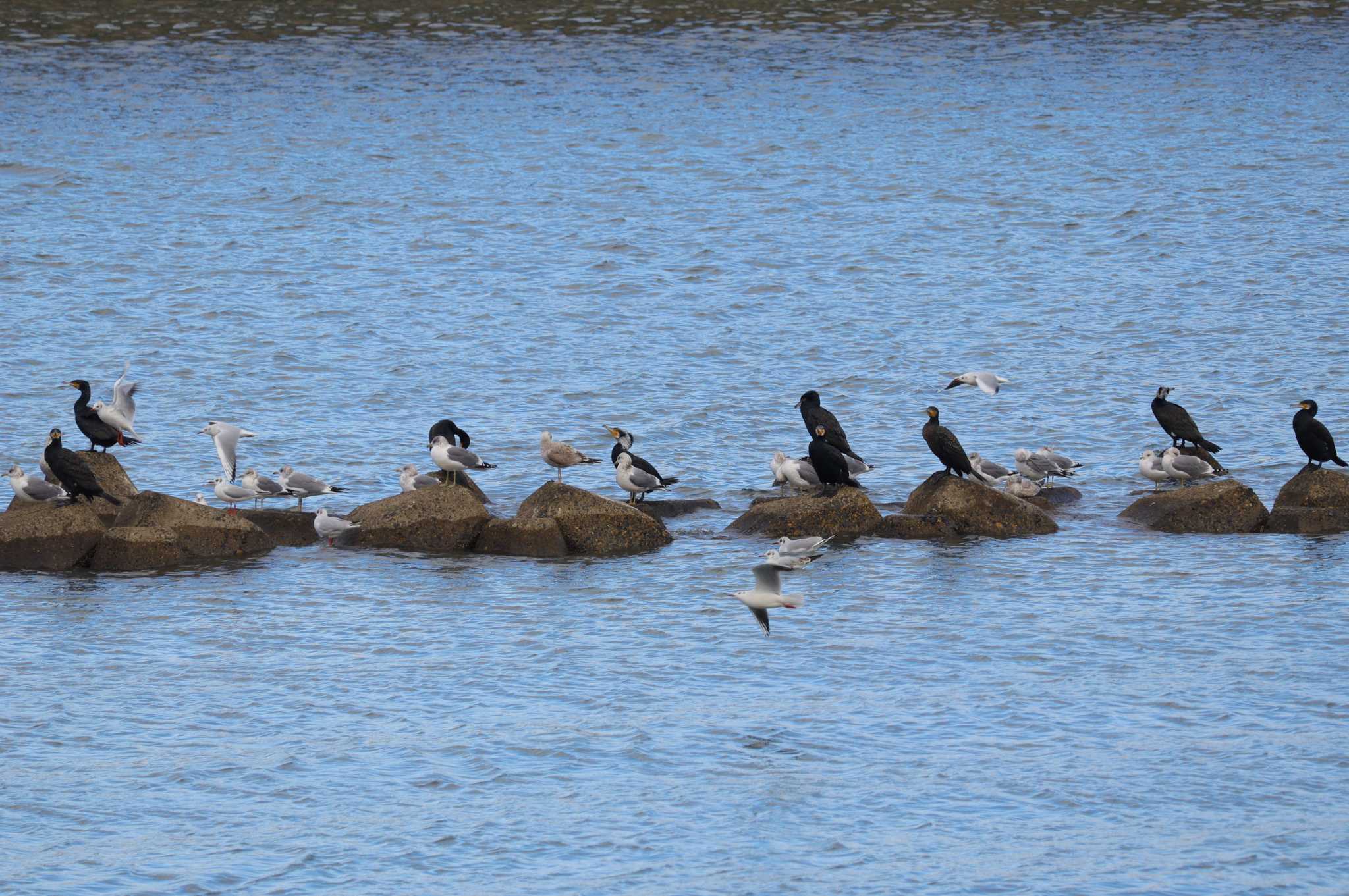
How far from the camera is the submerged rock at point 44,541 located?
23.2m

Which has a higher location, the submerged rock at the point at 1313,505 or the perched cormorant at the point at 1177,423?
the perched cormorant at the point at 1177,423

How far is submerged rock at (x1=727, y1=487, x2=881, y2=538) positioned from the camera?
80.1 feet

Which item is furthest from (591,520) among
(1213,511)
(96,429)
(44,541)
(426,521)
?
(1213,511)

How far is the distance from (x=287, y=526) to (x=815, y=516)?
22.3ft

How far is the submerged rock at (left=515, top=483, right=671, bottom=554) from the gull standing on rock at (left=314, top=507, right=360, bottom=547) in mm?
2201

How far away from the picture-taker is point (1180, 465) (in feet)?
88.3

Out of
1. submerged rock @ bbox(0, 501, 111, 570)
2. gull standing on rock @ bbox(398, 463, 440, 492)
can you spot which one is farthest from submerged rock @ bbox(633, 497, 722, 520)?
submerged rock @ bbox(0, 501, 111, 570)

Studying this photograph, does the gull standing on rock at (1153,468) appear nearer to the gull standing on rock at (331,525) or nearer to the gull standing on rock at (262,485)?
the gull standing on rock at (331,525)

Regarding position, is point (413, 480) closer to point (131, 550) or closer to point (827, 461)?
point (131, 550)

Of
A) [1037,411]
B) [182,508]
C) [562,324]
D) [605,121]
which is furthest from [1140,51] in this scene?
[182,508]

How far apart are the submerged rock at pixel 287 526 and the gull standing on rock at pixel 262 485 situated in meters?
0.29

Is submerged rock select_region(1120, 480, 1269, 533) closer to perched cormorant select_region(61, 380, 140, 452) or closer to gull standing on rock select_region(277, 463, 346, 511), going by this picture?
gull standing on rock select_region(277, 463, 346, 511)

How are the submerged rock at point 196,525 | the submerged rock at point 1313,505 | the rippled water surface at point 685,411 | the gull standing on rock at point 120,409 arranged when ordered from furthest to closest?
the gull standing on rock at point 120,409
the submerged rock at point 1313,505
the submerged rock at point 196,525
the rippled water surface at point 685,411

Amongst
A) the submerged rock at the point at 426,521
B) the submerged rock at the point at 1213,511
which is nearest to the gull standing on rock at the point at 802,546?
the submerged rock at the point at 426,521
